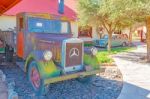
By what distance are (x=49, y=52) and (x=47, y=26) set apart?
194 cm

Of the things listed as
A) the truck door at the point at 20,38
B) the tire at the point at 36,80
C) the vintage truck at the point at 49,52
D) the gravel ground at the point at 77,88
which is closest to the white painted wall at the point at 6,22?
the gravel ground at the point at 77,88

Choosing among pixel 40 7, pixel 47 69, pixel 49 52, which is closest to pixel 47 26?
pixel 49 52

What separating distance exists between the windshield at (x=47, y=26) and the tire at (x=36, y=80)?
136cm

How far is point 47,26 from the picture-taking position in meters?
8.85

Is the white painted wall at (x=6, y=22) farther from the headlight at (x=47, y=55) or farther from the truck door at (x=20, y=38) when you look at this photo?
the headlight at (x=47, y=55)

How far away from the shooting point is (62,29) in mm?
9125

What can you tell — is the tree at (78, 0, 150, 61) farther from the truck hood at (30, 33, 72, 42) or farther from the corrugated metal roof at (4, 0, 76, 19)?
the truck hood at (30, 33, 72, 42)

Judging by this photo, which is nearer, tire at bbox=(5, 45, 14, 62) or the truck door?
the truck door

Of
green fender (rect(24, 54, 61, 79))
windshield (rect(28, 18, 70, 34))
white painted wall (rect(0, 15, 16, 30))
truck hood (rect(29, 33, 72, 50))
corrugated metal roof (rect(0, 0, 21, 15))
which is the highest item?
corrugated metal roof (rect(0, 0, 21, 15))

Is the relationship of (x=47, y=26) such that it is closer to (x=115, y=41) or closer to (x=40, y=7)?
(x=40, y=7)

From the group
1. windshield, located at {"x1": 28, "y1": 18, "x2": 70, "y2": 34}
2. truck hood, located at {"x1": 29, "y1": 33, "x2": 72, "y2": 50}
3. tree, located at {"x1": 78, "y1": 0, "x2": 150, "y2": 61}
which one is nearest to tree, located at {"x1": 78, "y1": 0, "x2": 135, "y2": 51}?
tree, located at {"x1": 78, "y1": 0, "x2": 150, "y2": 61}

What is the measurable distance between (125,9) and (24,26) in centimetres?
586

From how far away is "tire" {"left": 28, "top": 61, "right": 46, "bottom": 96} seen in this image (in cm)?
726

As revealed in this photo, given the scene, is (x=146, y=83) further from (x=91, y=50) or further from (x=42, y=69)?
(x=42, y=69)
